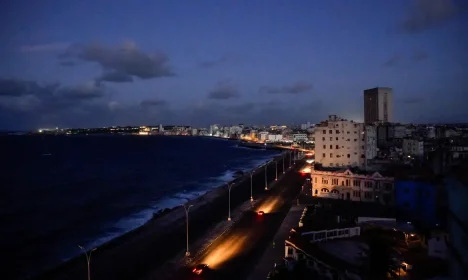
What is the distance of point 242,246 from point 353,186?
2016cm

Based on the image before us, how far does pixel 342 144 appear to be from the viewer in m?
59.2

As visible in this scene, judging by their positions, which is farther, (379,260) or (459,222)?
(379,260)

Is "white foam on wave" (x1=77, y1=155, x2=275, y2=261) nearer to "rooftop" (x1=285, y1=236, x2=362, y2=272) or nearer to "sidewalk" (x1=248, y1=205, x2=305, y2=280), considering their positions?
"sidewalk" (x1=248, y1=205, x2=305, y2=280)

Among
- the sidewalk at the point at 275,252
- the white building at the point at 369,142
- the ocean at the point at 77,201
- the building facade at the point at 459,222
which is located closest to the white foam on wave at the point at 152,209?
the ocean at the point at 77,201

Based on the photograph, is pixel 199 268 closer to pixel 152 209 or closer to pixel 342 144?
pixel 152 209

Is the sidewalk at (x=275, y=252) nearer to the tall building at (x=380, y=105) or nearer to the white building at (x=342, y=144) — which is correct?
the white building at (x=342, y=144)

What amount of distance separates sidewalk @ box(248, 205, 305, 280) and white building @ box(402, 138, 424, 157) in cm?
5209

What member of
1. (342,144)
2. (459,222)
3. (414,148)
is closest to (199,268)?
(459,222)

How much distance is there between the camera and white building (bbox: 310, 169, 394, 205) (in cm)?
4419

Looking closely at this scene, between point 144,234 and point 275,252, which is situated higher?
point 275,252

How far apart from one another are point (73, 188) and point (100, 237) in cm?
3447

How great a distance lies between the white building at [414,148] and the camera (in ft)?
271

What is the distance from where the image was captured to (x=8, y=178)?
84375 mm

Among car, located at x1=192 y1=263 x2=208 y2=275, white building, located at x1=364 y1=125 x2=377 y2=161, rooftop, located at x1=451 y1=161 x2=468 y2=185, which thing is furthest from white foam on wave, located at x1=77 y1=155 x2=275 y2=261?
rooftop, located at x1=451 y1=161 x2=468 y2=185
